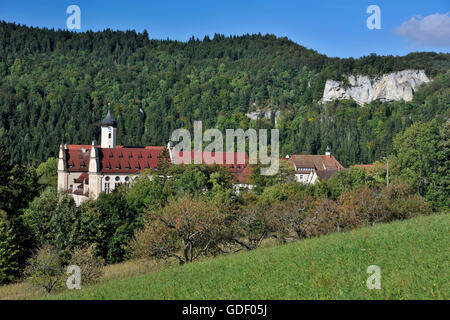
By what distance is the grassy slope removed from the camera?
50.6 feet

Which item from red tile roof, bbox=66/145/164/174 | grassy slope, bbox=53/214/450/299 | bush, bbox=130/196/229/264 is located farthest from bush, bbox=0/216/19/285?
red tile roof, bbox=66/145/164/174

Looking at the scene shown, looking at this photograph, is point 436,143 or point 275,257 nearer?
point 275,257

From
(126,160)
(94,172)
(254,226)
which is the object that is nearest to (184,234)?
(254,226)

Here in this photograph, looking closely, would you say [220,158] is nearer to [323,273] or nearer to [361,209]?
[361,209]

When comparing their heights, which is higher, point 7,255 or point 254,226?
point 254,226

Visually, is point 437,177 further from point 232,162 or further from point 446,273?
point 232,162

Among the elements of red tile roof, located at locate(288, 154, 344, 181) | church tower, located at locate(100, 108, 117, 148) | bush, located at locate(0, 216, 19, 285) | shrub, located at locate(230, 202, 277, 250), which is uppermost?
church tower, located at locate(100, 108, 117, 148)

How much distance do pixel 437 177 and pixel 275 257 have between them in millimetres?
28934

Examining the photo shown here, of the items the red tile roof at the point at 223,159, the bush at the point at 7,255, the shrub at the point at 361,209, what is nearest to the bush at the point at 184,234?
the shrub at the point at 361,209

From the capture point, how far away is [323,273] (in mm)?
17734

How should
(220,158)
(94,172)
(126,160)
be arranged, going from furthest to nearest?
1. (220,158)
2. (126,160)
3. (94,172)

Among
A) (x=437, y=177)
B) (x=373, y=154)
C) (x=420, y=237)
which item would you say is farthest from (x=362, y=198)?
(x=373, y=154)

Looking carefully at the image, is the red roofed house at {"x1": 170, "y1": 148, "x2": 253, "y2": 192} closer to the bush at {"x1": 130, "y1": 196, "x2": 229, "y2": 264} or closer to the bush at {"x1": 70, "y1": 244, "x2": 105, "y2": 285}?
the bush at {"x1": 130, "y1": 196, "x2": 229, "y2": 264}

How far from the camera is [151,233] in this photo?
2938cm
